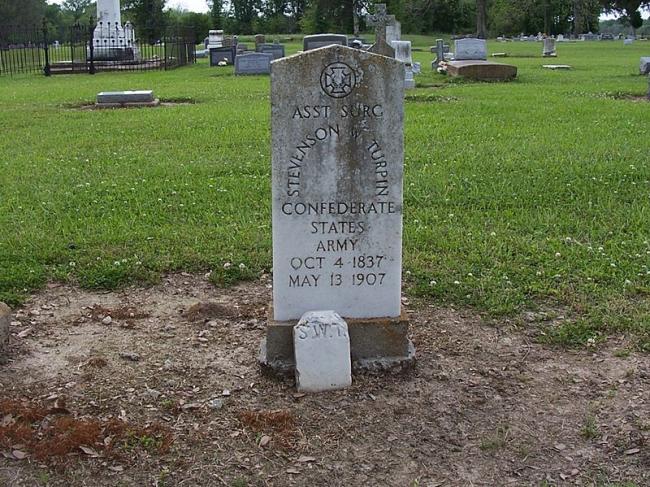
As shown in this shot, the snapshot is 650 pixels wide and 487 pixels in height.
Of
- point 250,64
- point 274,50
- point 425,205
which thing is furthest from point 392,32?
point 425,205

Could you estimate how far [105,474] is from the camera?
3191 millimetres

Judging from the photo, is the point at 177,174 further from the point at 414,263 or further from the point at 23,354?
the point at 23,354

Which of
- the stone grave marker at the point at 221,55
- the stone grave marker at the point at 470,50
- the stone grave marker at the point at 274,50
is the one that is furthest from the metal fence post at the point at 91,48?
the stone grave marker at the point at 470,50

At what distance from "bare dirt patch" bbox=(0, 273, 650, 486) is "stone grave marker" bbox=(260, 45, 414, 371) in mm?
290

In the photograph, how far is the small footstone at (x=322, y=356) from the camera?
387 cm

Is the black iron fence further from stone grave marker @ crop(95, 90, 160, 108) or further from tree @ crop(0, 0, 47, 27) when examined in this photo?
tree @ crop(0, 0, 47, 27)

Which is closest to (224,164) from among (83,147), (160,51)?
(83,147)

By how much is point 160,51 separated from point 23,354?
111ft

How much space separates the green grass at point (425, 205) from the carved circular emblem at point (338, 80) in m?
Result: 1.78

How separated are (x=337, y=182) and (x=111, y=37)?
27.1 m

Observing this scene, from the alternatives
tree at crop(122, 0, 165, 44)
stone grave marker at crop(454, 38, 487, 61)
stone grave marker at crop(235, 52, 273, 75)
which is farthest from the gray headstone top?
tree at crop(122, 0, 165, 44)

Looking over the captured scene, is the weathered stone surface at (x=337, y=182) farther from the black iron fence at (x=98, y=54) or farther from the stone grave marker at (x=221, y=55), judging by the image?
the stone grave marker at (x=221, y=55)

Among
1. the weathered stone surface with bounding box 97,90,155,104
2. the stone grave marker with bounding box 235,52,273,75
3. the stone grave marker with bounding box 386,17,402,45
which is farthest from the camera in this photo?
the stone grave marker with bounding box 235,52,273,75

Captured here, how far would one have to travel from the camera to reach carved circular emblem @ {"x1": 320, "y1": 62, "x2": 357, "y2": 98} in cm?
378
